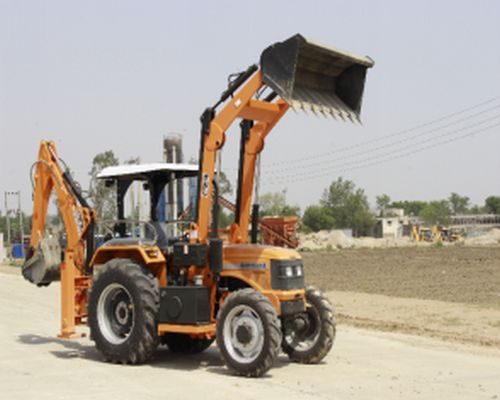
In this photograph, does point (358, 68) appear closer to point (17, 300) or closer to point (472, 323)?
point (472, 323)

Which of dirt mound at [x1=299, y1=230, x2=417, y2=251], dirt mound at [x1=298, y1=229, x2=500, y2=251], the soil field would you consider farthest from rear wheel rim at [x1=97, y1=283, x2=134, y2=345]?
dirt mound at [x1=298, y1=229, x2=500, y2=251]

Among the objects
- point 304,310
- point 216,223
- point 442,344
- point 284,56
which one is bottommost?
point 442,344

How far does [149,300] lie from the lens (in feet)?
34.2

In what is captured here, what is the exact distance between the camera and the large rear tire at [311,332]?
10.8 meters

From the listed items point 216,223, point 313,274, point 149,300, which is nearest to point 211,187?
point 216,223

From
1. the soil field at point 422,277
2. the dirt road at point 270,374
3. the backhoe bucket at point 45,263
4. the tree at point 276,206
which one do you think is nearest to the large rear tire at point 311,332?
the dirt road at point 270,374

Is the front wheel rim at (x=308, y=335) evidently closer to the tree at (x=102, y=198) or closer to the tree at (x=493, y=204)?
the tree at (x=102, y=198)

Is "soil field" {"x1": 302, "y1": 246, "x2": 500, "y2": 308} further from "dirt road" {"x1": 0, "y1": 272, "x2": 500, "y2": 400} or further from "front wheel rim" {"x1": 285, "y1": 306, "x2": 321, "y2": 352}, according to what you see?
"front wheel rim" {"x1": 285, "y1": 306, "x2": 321, "y2": 352}

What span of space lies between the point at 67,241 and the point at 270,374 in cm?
422

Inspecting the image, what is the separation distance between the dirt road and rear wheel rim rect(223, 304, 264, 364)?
323 mm

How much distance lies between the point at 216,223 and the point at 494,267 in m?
23.5

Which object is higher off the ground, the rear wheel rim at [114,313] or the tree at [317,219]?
the tree at [317,219]

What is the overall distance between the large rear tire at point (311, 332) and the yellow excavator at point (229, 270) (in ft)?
0.05

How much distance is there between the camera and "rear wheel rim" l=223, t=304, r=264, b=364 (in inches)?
381
